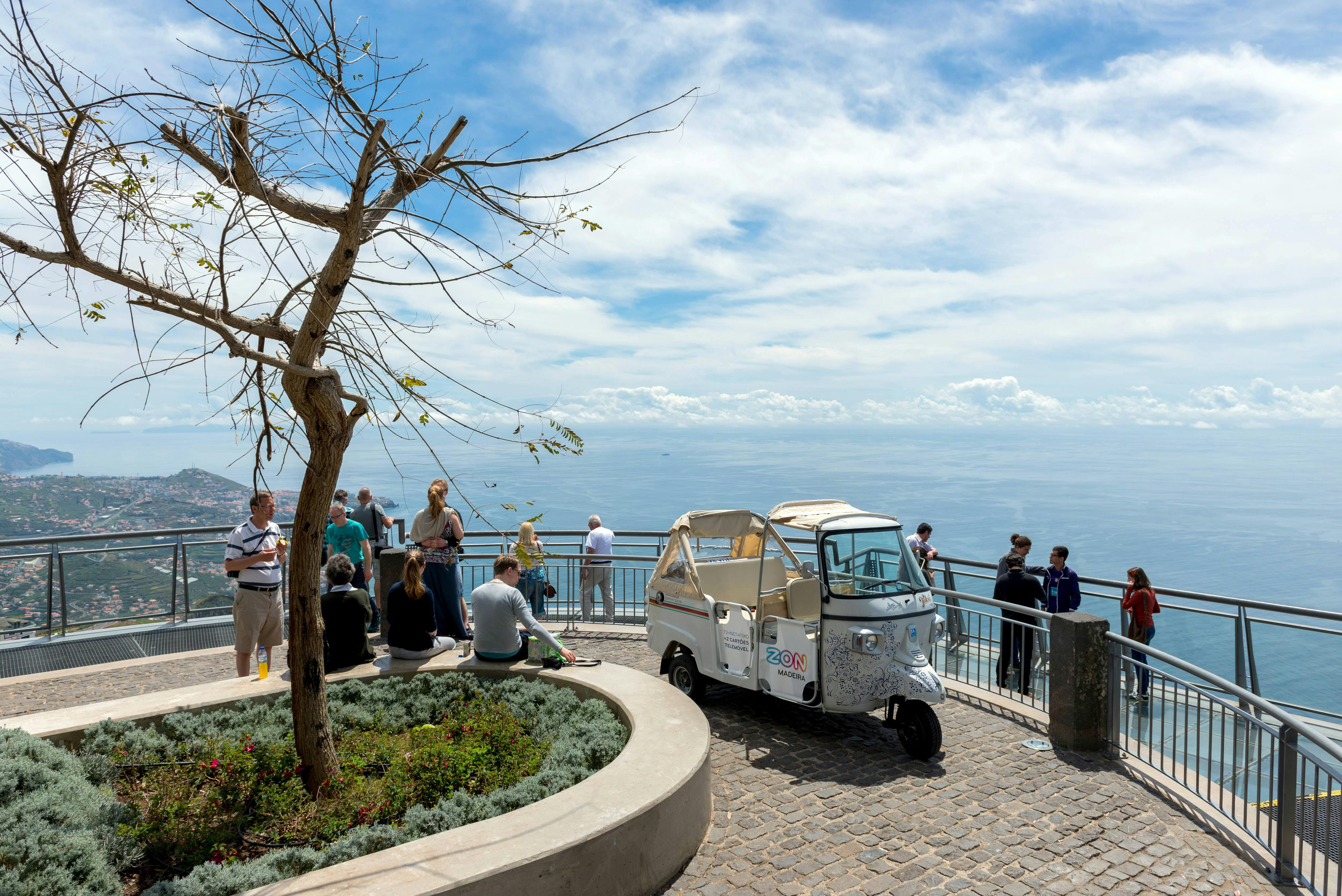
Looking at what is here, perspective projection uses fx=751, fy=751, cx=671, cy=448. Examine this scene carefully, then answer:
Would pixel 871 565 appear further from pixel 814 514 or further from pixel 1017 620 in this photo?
pixel 1017 620

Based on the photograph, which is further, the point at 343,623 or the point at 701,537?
the point at 701,537

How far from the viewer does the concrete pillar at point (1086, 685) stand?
21.3 feet

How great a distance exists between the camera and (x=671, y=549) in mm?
8250

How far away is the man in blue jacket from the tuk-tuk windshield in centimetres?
363

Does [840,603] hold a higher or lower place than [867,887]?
higher

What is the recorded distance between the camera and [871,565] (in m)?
6.73

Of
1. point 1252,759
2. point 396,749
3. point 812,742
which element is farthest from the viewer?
point 812,742

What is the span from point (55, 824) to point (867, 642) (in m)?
5.45

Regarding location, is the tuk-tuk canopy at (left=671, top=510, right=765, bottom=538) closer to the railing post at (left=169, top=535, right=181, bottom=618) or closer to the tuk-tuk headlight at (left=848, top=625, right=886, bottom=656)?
the tuk-tuk headlight at (left=848, top=625, right=886, bottom=656)

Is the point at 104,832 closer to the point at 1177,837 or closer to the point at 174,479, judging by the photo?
the point at 1177,837

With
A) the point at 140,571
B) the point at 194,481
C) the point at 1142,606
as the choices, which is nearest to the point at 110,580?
the point at 140,571

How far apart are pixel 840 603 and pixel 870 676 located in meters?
0.65

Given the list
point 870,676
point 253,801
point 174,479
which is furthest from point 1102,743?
point 174,479

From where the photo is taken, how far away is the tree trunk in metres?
4.64
